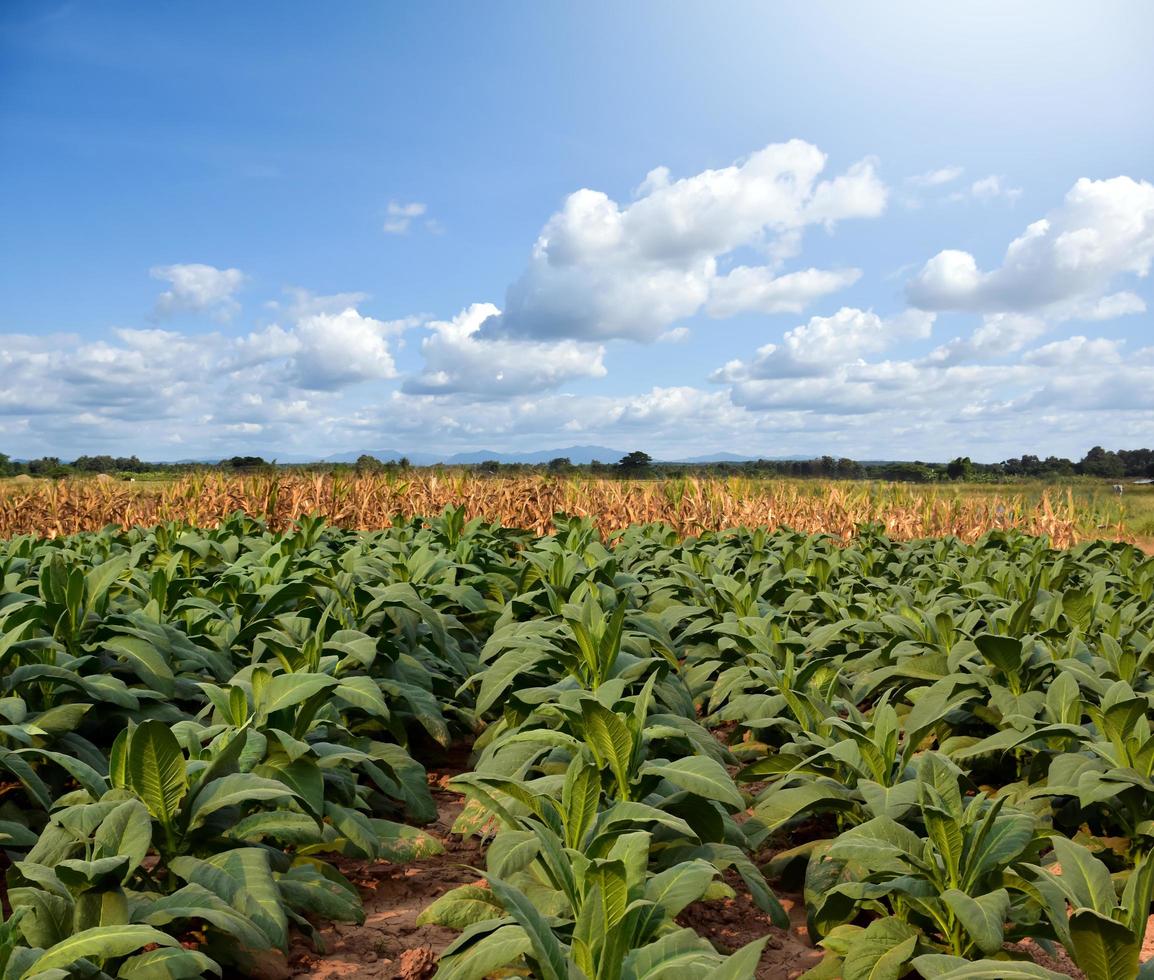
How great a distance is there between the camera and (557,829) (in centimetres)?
269

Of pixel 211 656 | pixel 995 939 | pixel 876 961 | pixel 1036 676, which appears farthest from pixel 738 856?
pixel 211 656

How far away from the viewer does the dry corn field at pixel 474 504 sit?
588 inches

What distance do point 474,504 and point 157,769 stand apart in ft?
43.0

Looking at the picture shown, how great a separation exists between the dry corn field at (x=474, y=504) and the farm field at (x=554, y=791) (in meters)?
9.24

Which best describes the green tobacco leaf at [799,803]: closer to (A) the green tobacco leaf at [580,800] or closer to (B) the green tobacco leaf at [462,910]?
(A) the green tobacco leaf at [580,800]

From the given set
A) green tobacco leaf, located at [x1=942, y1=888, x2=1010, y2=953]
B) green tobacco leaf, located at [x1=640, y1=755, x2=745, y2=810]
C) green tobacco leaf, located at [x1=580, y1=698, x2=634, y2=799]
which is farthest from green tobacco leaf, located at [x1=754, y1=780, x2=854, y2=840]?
green tobacco leaf, located at [x1=942, y1=888, x2=1010, y2=953]

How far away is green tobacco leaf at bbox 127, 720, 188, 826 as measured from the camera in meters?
2.56

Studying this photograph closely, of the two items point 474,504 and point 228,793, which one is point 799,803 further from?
point 474,504

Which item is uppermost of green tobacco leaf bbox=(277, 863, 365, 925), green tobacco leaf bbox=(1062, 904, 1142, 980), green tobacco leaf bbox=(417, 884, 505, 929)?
green tobacco leaf bbox=(1062, 904, 1142, 980)

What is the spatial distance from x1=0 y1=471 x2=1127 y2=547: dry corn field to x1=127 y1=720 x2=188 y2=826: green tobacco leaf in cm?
1196

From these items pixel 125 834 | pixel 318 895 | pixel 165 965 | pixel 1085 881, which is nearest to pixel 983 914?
pixel 1085 881

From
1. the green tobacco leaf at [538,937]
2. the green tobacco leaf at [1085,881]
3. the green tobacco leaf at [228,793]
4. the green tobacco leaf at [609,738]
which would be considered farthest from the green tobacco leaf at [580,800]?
the green tobacco leaf at [1085,881]

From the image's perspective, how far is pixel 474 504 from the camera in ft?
51.4

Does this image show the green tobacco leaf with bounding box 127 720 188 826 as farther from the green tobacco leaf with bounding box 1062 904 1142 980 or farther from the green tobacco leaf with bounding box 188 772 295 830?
the green tobacco leaf with bounding box 1062 904 1142 980
